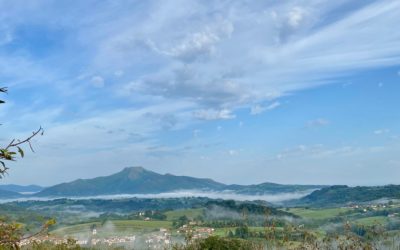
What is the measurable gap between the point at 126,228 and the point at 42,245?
128661mm

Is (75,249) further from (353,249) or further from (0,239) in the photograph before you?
(0,239)

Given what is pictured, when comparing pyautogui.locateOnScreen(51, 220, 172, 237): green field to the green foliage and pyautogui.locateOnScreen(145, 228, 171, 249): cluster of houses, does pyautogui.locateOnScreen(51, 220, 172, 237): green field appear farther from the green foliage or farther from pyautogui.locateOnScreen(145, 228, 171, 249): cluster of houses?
the green foliage

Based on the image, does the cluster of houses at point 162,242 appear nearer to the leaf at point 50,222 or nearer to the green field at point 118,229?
the leaf at point 50,222

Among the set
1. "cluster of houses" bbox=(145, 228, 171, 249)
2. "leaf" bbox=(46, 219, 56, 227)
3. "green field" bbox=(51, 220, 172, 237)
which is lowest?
"green field" bbox=(51, 220, 172, 237)

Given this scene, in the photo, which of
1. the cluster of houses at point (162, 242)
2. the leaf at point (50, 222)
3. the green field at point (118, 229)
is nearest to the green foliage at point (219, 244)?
the cluster of houses at point (162, 242)

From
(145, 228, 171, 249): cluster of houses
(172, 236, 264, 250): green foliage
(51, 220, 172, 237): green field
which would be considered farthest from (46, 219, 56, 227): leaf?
(51, 220, 172, 237): green field

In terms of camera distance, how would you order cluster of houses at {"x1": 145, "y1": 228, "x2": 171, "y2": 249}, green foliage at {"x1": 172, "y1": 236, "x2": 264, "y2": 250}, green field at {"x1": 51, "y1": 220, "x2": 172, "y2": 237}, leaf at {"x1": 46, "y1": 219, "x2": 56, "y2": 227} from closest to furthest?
leaf at {"x1": 46, "y1": 219, "x2": 56, "y2": 227} < green foliage at {"x1": 172, "y1": 236, "x2": 264, "y2": 250} < cluster of houses at {"x1": 145, "y1": 228, "x2": 171, "y2": 249} < green field at {"x1": 51, "y1": 220, "x2": 172, "y2": 237}

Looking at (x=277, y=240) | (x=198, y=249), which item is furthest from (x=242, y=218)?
(x=198, y=249)

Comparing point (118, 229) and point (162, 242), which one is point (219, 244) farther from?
point (118, 229)

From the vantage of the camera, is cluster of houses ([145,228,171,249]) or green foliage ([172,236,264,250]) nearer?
green foliage ([172,236,264,250])

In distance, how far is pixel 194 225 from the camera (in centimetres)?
1568

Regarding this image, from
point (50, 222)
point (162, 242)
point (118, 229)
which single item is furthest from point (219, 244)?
point (118, 229)

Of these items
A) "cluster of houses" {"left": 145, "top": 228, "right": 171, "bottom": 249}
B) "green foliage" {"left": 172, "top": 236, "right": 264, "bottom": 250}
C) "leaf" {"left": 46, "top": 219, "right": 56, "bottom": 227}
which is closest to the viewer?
"leaf" {"left": 46, "top": 219, "right": 56, "bottom": 227}

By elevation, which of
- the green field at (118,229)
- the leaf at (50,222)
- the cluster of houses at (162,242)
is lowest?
the green field at (118,229)
